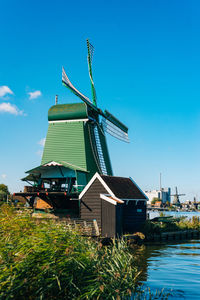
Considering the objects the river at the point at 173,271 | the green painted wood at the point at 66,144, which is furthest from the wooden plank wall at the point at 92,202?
the green painted wood at the point at 66,144

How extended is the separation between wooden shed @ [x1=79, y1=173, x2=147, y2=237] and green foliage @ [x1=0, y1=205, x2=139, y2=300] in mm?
11015

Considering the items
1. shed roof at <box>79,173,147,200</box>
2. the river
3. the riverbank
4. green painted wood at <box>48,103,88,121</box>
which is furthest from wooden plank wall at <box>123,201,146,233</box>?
the riverbank

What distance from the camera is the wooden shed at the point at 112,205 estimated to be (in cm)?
2063

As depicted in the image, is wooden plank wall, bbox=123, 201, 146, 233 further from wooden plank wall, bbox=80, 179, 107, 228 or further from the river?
wooden plank wall, bbox=80, 179, 107, 228

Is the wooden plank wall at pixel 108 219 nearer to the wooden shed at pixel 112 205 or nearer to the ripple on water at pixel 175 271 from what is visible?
the wooden shed at pixel 112 205

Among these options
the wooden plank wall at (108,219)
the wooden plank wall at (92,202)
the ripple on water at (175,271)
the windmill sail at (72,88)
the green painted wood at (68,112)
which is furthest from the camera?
the windmill sail at (72,88)

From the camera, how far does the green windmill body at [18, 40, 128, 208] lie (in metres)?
27.0

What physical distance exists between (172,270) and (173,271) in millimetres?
213

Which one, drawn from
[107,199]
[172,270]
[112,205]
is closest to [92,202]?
[107,199]

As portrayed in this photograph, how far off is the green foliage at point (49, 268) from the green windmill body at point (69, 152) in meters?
17.7

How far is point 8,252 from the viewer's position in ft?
22.4

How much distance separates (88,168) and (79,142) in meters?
2.56

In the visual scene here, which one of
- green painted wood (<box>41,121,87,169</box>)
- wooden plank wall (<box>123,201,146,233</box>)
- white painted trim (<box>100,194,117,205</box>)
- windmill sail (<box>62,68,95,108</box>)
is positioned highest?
windmill sail (<box>62,68,95,108</box>)

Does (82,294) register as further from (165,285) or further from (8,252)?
(165,285)
